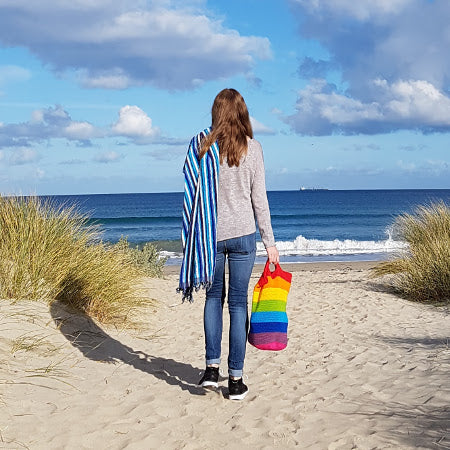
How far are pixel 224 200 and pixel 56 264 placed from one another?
10.4 feet

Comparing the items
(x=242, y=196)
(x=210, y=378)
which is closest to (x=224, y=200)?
(x=242, y=196)

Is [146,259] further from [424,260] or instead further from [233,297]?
[233,297]

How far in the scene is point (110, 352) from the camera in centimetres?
555

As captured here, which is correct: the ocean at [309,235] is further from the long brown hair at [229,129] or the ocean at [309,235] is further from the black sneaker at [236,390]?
the long brown hair at [229,129]

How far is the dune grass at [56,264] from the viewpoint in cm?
609

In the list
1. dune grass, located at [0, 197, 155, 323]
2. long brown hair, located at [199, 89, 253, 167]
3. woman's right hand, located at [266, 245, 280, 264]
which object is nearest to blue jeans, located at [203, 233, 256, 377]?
woman's right hand, located at [266, 245, 280, 264]

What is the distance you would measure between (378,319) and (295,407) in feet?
12.4

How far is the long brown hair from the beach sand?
1.67 meters

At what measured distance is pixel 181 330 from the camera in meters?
6.97

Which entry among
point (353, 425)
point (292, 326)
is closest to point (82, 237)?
point (292, 326)

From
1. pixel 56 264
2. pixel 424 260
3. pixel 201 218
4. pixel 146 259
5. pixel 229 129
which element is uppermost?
pixel 229 129

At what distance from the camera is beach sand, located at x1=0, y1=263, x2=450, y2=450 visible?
3451 millimetres

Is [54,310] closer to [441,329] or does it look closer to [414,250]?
[441,329]

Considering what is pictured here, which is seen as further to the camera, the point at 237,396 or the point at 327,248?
the point at 327,248
